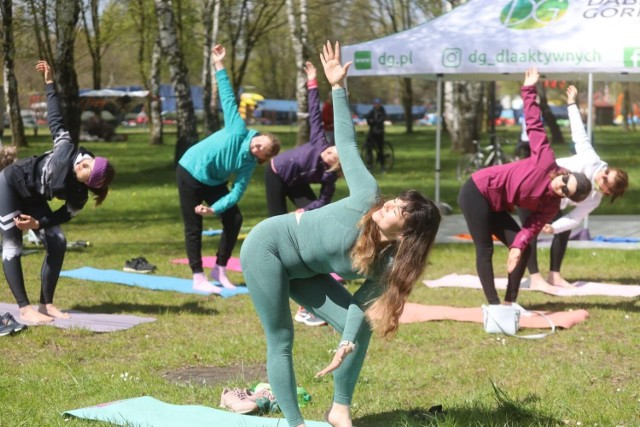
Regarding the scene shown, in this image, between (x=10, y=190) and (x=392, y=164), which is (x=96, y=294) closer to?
(x=10, y=190)

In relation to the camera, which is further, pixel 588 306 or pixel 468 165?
pixel 468 165

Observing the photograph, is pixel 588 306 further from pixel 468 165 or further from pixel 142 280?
pixel 468 165

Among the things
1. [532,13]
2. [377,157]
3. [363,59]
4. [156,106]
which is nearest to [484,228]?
[532,13]

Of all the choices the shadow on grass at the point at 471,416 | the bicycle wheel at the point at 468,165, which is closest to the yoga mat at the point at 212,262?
the shadow on grass at the point at 471,416

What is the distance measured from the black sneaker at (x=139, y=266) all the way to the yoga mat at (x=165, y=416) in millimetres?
5083

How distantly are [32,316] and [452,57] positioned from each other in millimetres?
7091

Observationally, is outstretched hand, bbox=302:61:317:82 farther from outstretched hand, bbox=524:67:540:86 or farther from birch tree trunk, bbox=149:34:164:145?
birch tree trunk, bbox=149:34:164:145

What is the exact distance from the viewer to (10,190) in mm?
7301

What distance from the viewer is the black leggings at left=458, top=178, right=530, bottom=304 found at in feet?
25.1

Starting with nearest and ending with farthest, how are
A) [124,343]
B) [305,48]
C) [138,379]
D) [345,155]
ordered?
1. [345,155]
2. [138,379]
3. [124,343]
4. [305,48]

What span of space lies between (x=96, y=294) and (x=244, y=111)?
44.9m

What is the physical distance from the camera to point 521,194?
744cm

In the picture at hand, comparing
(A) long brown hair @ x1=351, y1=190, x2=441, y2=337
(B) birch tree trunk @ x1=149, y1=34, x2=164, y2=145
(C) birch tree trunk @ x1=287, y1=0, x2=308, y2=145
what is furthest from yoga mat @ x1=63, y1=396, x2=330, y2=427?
(B) birch tree trunk @ x1=149, y1=34, x2=164, y2=145

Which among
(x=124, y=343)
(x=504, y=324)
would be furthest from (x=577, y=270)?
(x=124, y=343)
